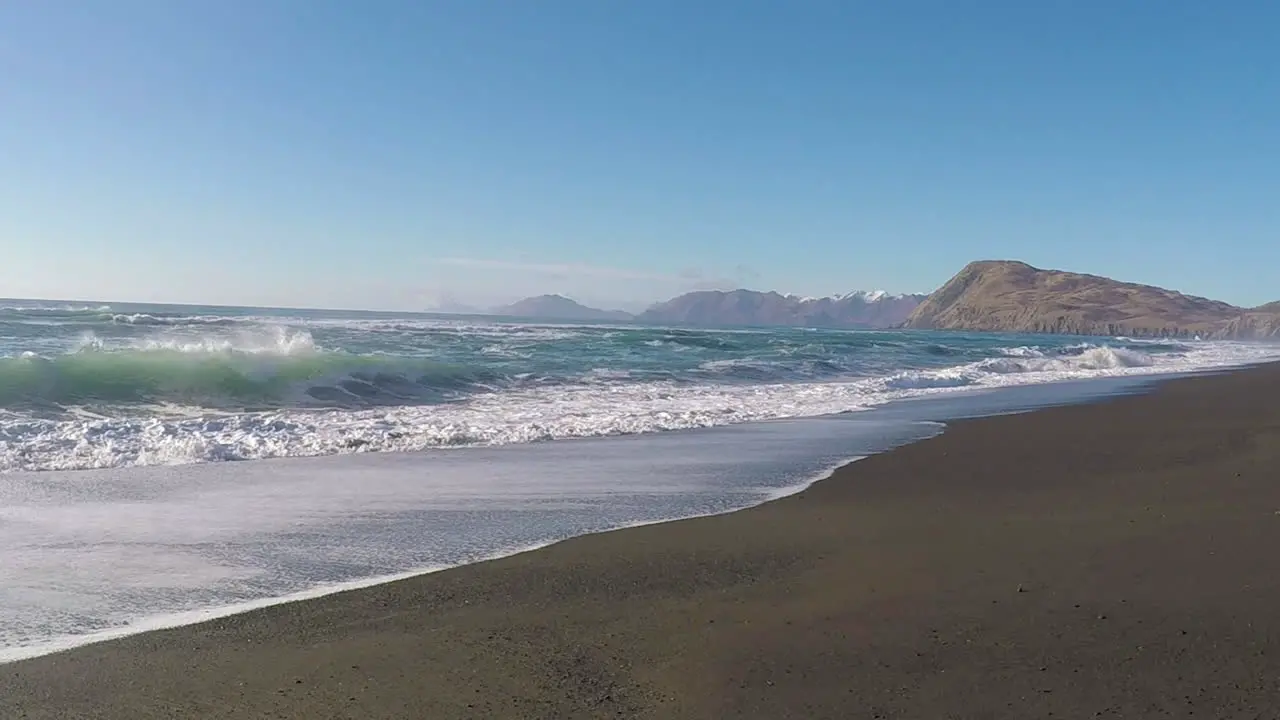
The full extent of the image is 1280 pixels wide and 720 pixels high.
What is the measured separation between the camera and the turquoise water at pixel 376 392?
11.1 metres

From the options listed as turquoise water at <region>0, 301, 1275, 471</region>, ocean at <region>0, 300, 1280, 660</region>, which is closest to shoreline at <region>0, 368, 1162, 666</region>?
ocean at <region>0, 300, 1280, 660</region>

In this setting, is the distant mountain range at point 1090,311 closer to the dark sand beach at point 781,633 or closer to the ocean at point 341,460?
the ocean at point 341,460

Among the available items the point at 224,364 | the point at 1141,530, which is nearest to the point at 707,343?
the point at 224,364

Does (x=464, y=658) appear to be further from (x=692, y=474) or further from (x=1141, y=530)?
(x=692, y=474)

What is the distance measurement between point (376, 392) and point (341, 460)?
869 cm

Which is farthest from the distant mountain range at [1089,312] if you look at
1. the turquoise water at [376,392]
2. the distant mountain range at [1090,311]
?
the turquoise water at [376,392]

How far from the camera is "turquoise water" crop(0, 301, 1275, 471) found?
11078 mm

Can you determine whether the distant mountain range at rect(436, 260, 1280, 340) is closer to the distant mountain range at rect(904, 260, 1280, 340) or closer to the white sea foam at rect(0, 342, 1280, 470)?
the distant mountain range at rect(904, 260, 1280, 340)

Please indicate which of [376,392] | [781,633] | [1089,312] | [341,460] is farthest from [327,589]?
[1089,312]

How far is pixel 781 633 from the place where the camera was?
434cm

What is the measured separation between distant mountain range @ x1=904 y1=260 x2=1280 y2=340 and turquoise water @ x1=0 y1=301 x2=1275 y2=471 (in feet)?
295

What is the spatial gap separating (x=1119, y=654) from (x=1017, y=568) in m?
1.45

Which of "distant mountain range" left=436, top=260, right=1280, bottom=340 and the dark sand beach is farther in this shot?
"distant mountain range" left=436, top=260, right=1280, bottom=340

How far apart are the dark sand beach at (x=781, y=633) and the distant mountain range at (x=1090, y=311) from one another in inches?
4219
